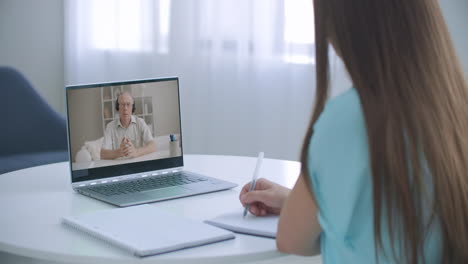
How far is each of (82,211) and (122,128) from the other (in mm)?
312

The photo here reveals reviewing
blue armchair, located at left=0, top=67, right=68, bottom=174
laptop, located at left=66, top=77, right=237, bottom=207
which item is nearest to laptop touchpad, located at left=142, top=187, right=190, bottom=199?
laptop, located at left=66, top=77, right=237, bottom=207

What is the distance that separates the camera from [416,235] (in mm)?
1135

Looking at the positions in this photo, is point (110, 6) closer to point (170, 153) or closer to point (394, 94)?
point (170, 153)

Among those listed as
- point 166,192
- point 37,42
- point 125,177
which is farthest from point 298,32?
point 166,192

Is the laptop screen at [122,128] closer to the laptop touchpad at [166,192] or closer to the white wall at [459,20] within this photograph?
the laptop touchpad at [166,192]

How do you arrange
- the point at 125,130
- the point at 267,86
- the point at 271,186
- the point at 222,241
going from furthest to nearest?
the point at 267,86 → the point at 125,130 → the point at 271,186 → the point at 222,241

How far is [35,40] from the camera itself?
4.09m

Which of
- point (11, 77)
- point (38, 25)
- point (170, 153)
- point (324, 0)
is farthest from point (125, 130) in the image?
point (38, 25)

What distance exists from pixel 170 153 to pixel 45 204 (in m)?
0.41

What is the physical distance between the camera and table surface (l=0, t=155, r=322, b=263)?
4.22ft

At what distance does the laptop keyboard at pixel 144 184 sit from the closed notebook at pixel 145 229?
0.72 feet

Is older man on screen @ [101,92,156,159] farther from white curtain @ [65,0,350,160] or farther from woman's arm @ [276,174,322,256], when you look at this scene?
white curtain @ [65,0,350,160]

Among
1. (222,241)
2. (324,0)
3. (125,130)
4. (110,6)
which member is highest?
(110,6)

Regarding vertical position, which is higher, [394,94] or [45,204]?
[394,94]
